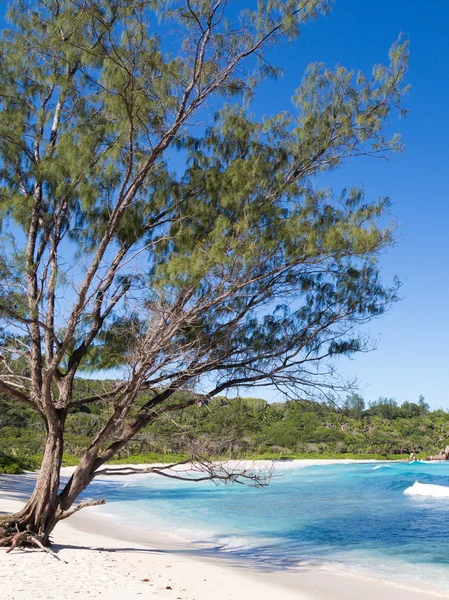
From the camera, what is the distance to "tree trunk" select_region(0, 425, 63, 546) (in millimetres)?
6281

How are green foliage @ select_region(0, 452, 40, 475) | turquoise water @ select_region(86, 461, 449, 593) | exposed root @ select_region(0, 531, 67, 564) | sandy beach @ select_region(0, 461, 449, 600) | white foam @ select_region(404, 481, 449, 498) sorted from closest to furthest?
sandy beach @ select_region(0, 461, 449, 600) → exposed root @ select_region(0, 531, 67, 564) → turquoise water @ select_region(86, 461, 449, 593) → green foliage @ select_region(0, 452, 40, 475) → white foam @ select_region(404, 481, 449, 498)

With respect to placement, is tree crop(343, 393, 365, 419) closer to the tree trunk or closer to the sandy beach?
the sandy beach

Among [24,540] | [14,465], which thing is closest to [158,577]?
[24,540]

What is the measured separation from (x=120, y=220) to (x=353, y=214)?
106 inches

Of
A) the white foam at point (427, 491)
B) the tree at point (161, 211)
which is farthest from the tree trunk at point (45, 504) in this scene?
the white foam at point (427, 491)

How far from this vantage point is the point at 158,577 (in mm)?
5695

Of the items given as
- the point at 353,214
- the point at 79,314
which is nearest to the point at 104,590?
the point at 79,314

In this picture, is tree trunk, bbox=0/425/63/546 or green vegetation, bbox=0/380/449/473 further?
green vegetation, bbox=0/380/449/473

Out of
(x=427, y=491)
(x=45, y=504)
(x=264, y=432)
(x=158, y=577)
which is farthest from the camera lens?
(x=264, y=432)

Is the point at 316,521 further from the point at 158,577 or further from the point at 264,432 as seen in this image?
the point at 264,432

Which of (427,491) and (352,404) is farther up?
(352,404)

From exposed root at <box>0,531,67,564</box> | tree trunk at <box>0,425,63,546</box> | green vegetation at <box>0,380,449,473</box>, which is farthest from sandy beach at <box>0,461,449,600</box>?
green vegetation at <box>0,380,449,473</box>

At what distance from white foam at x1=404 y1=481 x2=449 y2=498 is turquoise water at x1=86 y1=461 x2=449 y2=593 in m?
0.03

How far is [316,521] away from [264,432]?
833 inches
